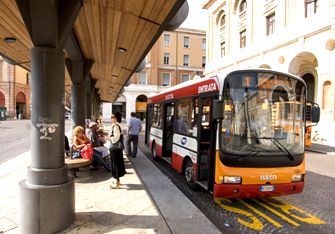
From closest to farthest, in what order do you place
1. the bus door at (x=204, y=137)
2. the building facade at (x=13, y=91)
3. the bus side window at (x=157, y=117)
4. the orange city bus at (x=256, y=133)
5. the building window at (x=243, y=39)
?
the orange city bus at (x=256, y=133)
the bus door at (x=204, y=137)
the bus side window at (x=157, y=117)
the building window at (x=243, y=39)
the building facade at (x=13, y=91)

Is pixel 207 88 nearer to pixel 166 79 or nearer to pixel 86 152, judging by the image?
pixel 86 152

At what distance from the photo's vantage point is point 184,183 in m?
7.21

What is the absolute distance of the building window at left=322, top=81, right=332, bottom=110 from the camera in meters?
17.5

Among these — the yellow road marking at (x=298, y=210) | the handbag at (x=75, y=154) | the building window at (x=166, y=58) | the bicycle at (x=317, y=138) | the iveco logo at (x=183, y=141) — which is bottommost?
the yellow road marking at (x=298, y=210)

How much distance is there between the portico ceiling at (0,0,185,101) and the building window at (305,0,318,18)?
16.3 m

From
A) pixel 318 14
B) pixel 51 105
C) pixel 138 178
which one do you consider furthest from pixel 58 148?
pixel 318 14

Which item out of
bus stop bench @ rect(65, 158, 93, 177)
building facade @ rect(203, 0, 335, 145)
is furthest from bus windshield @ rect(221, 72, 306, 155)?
building facade @ rect(203, 0, 335, 145)

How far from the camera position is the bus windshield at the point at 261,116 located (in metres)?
5.04

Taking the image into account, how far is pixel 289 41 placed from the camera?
2059cm

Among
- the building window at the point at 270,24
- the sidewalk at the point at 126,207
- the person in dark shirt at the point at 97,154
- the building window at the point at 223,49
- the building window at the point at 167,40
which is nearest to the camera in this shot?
the sidewalk at the point at 126,207

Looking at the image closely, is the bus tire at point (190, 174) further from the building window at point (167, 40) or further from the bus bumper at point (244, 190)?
the building window at point (167, 40)

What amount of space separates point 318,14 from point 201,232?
63.1 ft

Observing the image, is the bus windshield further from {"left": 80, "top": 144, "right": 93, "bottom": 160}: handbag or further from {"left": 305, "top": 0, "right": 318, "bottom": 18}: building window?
{"left": 305, "top": 0, "right": 318, "bottom": 18}: building window

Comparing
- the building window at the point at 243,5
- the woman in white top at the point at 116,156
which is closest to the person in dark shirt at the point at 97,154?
the woman in white top at the point at 116,156
